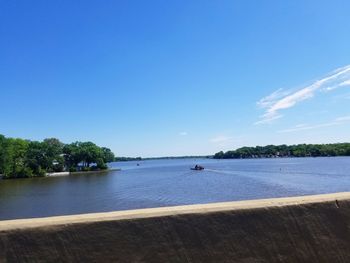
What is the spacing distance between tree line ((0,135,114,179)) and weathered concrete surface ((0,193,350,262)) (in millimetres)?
118926

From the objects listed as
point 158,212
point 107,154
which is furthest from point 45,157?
point 158,212

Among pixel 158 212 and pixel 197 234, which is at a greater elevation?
pixel 158 212

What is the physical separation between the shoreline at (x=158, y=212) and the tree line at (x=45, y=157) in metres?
119

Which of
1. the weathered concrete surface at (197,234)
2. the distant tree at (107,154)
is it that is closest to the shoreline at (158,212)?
the weathered concrete surface at (197,234)

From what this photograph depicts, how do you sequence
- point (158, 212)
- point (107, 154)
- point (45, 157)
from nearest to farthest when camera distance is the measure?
point (158, 212) < point (45, 157) < point (107, 154)

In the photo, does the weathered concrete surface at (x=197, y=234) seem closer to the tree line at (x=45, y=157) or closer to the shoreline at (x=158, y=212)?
the shoreline at (x=158, y=212)

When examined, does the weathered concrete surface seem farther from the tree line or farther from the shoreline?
the tree line

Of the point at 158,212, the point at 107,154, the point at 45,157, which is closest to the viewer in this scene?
the point at 158,212

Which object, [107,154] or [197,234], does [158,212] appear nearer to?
[197,234]

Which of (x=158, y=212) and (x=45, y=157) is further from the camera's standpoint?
(x=45, y=157)

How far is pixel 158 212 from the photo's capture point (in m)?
3.14

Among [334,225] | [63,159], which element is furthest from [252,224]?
[63,159]

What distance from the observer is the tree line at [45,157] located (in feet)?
389

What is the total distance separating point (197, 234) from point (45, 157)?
13830 cm
